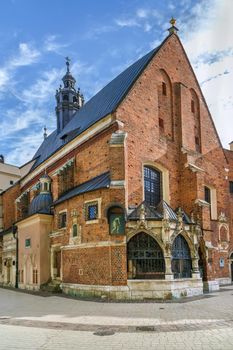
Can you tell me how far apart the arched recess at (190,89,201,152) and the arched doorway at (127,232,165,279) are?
406 inches

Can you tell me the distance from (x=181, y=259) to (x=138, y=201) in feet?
12.5

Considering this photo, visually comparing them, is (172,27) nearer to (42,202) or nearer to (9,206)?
(42,202)

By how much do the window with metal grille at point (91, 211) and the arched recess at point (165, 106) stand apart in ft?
23.1

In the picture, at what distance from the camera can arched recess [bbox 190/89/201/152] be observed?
27.0 m

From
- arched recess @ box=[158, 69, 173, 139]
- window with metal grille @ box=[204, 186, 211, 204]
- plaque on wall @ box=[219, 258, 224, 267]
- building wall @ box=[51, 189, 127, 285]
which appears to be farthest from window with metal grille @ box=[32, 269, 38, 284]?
window with metal grille @ box=[204, 186, 211, 204]

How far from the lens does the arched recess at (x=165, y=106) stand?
79.5 ft

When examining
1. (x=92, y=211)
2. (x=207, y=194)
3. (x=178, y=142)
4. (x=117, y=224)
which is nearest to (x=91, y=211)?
(x=92, y=211)

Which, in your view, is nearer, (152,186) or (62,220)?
(152,186)

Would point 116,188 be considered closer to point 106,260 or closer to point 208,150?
point 106,260

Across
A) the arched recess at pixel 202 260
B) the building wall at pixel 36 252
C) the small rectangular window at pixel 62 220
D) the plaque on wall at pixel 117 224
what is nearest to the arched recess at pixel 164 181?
the arched recess at pixel 202 260

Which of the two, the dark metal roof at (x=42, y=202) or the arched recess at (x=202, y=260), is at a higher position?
the dark metal roof at (x=42, y=202)

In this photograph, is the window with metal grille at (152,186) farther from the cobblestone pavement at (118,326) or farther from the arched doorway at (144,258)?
the cobblestone pavement at (118,326)

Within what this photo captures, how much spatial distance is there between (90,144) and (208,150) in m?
9.15

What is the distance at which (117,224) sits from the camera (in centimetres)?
1861
